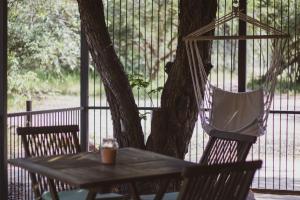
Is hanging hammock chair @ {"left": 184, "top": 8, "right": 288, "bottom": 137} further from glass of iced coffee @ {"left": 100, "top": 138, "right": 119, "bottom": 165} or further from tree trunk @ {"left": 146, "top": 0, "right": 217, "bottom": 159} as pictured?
glass of iced coffee @ {"left": 100, "top": 138, "right": 119, "bottom": 165}

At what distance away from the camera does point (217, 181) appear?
8.88ft

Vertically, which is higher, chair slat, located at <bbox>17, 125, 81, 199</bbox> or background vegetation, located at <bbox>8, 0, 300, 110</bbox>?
background vegetation, located at <bbox>8, 0, 300, 110</bbox>

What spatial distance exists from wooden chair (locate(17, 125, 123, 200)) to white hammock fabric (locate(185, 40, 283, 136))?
1.16 metres

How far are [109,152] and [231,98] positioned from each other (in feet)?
6.49

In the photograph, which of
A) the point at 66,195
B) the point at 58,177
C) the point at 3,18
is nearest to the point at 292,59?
the point at 3,18

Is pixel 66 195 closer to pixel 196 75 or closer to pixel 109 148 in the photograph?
pixel 109 148

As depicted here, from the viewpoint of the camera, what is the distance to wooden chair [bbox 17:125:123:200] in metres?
3.73

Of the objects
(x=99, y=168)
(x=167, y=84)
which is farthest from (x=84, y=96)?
(x=99, y=168)

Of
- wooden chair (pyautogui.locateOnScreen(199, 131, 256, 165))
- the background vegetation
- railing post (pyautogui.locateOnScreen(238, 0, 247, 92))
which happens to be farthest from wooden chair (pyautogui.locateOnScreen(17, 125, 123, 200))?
the background vegetation

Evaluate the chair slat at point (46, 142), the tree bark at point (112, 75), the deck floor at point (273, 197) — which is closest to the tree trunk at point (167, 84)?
the tree bark at point (112, 75)

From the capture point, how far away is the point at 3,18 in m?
4.68

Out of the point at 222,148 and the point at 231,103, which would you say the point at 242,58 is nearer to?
the point at 231,103

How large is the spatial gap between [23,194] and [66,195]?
216 centimetres

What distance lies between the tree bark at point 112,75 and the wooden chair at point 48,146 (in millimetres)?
928
